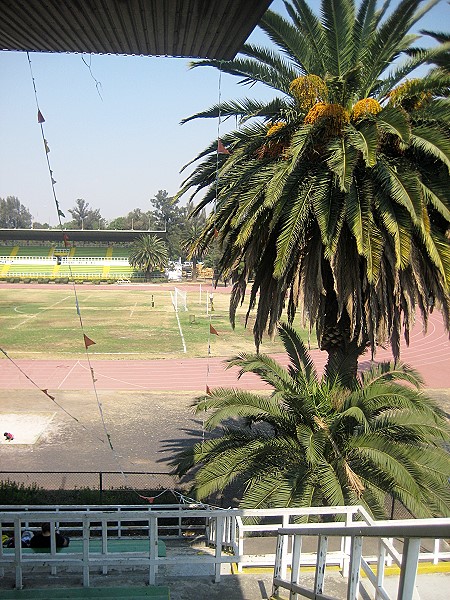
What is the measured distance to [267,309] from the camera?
10648mm

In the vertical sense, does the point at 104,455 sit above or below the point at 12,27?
below

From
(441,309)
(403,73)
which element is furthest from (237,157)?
(441,309)

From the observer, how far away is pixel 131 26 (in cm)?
700

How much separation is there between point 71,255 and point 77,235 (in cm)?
324

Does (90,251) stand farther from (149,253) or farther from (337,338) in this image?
(337,338)

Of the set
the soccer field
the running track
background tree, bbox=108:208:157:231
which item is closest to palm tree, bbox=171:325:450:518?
the soccer field

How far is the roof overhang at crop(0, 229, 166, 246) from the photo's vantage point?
85.1 meters

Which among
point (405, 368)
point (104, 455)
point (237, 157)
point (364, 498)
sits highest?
point (237, 157)

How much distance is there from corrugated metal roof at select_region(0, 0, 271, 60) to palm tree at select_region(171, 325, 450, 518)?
5.46m

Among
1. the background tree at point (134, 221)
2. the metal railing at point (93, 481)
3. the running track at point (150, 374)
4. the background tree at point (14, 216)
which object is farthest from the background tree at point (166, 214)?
the metal railing at point (93, 481)

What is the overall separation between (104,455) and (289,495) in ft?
31.6

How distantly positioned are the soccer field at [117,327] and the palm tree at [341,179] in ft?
39.2

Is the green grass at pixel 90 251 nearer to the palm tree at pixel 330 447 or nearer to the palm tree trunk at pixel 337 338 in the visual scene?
the palm tree at pixel 330 447

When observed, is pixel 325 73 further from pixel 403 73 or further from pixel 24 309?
pixel 24 309
